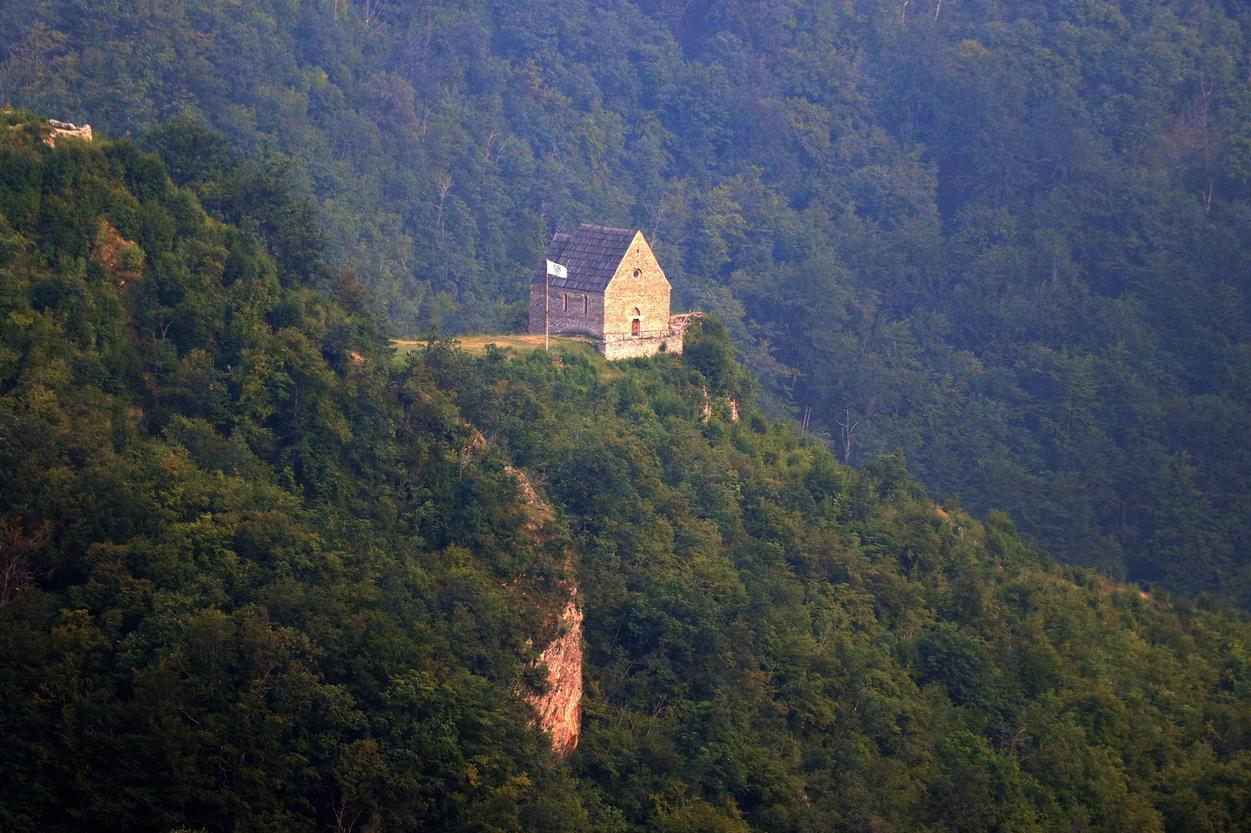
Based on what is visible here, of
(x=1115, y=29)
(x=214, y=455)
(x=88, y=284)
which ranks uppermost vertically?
(x=1115, y=29)

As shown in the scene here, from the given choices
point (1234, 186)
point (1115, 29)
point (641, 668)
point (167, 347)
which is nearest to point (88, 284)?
point (167, 347)

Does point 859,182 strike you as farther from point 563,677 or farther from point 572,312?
point 563,677

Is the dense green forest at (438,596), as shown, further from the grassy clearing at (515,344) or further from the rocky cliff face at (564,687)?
the grassy clearing at (515,344)

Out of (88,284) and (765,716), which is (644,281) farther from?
(88,284)

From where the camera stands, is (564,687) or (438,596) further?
(564,687)

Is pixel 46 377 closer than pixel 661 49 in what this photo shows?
Yes

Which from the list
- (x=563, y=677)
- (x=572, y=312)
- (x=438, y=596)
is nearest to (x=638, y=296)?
(x=572, y=312)

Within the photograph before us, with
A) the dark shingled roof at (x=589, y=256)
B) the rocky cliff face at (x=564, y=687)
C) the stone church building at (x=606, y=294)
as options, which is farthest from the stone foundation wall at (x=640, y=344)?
the rocky cliff face at (x=564, y=687)
